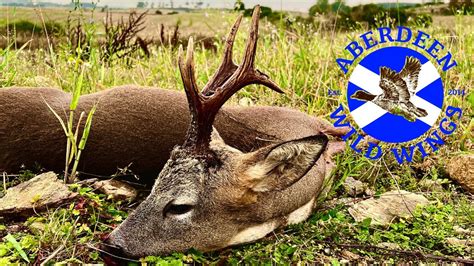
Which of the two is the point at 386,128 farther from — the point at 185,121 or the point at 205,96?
the point at 205,96

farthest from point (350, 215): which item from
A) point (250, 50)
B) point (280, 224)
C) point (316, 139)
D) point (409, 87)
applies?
point (409, 87)

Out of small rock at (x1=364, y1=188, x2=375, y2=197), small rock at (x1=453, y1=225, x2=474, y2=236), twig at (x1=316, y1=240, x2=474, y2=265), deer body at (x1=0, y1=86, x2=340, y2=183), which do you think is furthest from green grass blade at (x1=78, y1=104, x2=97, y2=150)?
small rock at (x1=453, y1=225, x2=474, y2=236)

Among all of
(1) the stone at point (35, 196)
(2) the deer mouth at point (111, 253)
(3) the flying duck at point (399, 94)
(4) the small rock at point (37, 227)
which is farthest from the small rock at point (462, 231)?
(4) the small rock at point (37, 227)

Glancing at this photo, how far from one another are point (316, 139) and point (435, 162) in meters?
1.98

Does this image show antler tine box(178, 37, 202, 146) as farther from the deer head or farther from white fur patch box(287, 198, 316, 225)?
white fur patch box(287, 198, 316, 225)

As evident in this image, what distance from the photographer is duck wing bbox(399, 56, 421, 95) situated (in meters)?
4.86

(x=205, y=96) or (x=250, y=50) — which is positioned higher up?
(x=250, y=50)

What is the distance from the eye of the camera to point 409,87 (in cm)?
484

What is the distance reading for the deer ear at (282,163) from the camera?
2.97 m

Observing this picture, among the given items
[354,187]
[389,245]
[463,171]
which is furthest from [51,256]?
[463,171]

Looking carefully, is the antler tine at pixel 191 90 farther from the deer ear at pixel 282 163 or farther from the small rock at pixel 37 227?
the small rock at pixel 37 227

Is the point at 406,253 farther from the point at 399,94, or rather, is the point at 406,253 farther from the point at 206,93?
the point at 399,94

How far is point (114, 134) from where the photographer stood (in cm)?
377

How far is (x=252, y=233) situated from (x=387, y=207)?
3.17 ft
